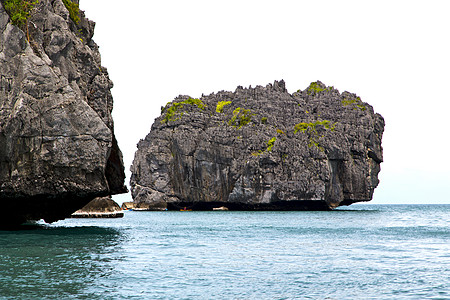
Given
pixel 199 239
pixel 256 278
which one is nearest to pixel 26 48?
pixel 199 239

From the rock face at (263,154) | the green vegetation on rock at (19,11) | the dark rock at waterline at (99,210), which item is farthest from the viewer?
the rock face at (263,154)

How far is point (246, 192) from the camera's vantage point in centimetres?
13025

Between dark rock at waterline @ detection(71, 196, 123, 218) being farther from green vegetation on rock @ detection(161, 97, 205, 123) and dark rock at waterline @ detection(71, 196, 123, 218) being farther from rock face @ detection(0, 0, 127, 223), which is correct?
green vegetation on rock @ detection(161, 97, 205, 123)

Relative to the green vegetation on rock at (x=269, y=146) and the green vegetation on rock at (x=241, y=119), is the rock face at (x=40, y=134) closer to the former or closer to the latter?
the green vegetation on rock at (x=269, y=146)

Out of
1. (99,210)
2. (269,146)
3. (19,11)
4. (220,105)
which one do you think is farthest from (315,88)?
(19,11)

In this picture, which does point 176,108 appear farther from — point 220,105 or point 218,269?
point 218,269

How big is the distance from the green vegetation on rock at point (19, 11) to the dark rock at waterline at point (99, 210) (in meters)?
39.6

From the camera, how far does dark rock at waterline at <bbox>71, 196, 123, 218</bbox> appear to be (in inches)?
3184

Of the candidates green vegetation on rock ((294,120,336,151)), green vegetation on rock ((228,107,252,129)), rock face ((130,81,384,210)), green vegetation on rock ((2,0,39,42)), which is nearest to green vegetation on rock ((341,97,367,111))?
rock face ((130,81,384,210))

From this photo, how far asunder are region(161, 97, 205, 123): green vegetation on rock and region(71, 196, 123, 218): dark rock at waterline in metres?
56.7

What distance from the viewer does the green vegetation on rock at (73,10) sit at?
55.2 metres

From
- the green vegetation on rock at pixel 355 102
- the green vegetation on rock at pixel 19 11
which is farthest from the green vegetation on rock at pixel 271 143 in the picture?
the green vegetation on rock at pixel 19 11

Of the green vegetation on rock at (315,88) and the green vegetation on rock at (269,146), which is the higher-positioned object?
the green vegetation on rock at (315,88)

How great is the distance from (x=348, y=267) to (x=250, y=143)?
107m
